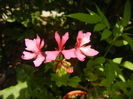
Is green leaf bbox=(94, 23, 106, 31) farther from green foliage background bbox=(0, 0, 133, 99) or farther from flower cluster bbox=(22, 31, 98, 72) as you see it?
flower cluster bbox=(22, 31, 98, 72)

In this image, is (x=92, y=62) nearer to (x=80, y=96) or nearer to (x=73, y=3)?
(x=80, y=96)

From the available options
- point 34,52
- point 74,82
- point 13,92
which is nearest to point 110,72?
point 74,82

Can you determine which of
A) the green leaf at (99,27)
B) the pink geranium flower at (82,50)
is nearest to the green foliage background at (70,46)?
the green leaf at (99,27)

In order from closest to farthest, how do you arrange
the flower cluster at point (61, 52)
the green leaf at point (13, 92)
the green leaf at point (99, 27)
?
the flower cluster at point (61, 52), the green leaf at point (99, 27), the green leaf at point (13, 92)

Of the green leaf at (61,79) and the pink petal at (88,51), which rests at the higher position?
the pink petal at (88,51)

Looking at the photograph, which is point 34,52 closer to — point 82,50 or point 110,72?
point 82,50

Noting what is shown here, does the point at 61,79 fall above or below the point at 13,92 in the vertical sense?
above

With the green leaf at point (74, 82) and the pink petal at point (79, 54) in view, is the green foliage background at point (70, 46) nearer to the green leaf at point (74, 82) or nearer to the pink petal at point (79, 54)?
the green leaf at point (74, 82)

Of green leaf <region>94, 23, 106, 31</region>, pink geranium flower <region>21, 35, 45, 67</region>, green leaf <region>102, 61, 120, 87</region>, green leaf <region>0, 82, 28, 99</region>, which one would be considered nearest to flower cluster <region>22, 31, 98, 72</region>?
pink geranium flower <region>21, 35, 45, 67</region>
